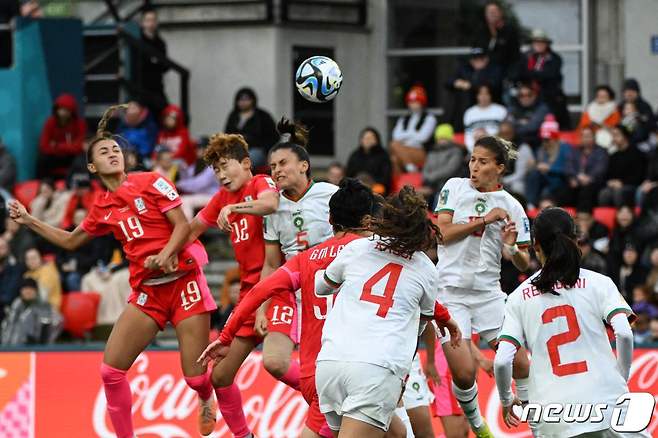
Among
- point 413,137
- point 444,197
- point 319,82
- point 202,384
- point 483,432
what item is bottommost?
point 483,432

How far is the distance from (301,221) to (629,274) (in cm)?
649

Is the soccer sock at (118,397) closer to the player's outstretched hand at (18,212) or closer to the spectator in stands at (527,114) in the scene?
the player's outstretched hand at (18,212)

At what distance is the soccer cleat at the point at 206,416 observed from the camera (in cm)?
1014

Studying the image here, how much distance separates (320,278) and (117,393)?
8.88 ft

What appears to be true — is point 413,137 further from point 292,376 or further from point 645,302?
point 292,376

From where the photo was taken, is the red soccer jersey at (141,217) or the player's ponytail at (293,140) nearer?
the player's ponytail at (293,140)

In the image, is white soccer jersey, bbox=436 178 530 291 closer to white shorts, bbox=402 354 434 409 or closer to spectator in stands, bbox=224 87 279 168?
white shorts, bbox=402 354 434 409

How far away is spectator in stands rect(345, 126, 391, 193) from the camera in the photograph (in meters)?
17.3

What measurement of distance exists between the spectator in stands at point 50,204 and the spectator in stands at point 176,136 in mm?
1570

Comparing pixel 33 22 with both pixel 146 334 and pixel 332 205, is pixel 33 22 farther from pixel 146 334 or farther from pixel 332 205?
pixel 332 205

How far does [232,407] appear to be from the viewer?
10.0 metres

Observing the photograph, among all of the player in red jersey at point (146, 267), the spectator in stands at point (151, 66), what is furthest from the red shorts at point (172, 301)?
the spectator in stands at point (151, 66)

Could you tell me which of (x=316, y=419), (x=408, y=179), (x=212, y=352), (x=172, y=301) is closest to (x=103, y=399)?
(x=172, y=301)

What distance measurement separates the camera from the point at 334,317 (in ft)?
25.3
